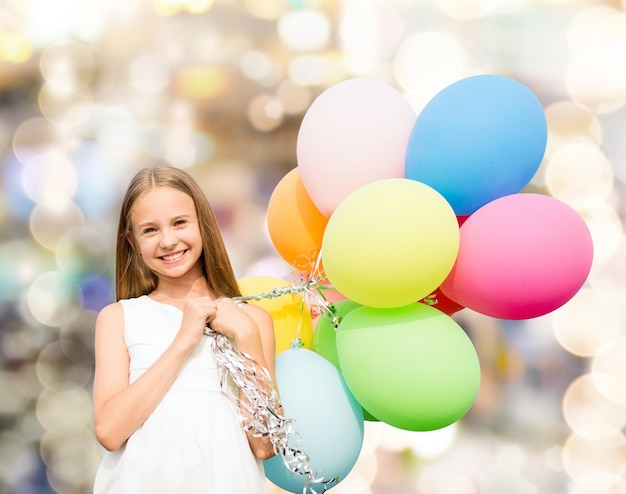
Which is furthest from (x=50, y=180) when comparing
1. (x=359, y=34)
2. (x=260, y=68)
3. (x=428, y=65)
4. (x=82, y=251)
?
(x=428, y=65)

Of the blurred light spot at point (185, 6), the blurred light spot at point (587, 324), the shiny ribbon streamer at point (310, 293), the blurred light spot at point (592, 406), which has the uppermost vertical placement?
the blurred light spot at point (185, 6)

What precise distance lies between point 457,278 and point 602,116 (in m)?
1.55

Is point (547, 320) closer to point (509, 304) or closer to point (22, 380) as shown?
point (509, 304)

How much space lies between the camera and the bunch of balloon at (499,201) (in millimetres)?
933

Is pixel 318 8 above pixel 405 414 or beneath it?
above

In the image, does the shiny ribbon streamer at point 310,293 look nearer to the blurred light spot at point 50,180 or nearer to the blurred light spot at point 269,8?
the blurred light spot at point 50,180

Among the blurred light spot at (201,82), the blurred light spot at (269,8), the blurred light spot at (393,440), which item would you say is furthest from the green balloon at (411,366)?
the blurred light spot at (269,8)

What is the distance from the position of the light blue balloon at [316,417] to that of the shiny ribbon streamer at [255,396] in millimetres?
32

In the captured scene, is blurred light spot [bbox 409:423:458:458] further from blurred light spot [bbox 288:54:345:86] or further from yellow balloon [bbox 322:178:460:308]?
yellow balloon [bbox 322:178:460:308]

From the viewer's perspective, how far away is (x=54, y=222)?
7.46ft

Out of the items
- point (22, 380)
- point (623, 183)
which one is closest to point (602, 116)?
point (623, 183)

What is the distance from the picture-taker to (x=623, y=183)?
86.3 inches

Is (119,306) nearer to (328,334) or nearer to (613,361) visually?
(328,334)

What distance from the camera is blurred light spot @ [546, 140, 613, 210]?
86.2 inches
